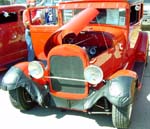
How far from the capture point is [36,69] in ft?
14.0

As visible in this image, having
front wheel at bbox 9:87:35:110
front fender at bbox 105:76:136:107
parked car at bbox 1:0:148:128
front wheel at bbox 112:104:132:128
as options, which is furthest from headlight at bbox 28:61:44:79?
front wheel at bbox 112:104:132:128

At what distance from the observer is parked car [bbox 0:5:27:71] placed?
260 inches

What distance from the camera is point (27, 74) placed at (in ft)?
14.6

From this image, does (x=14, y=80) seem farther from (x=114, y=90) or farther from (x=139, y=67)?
(x=139, y=67)

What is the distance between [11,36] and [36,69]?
9.21ft

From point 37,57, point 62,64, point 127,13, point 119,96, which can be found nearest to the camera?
point 119,96

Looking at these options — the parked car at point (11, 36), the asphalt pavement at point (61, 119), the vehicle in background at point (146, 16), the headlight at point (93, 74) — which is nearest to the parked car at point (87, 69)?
the headlight at point (93, 74)

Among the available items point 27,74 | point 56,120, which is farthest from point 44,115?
point 27,74

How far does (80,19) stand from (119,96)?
4.35ft

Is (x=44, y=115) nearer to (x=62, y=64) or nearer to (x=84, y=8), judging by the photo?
(x=62, y=64)

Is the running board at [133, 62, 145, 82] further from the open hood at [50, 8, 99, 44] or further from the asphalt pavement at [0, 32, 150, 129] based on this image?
the open hood at [50, 8, 99, 44]

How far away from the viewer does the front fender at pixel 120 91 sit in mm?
3688

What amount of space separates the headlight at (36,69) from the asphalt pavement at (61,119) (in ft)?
2.32

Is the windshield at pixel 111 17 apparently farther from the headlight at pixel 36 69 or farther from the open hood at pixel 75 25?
the headlight at pixel 36 69
